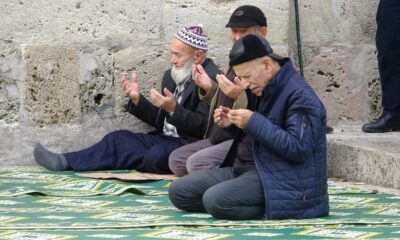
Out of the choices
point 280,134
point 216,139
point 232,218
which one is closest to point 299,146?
point 280,134

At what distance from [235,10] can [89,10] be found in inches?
47.9

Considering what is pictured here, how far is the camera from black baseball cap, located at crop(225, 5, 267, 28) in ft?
28.7

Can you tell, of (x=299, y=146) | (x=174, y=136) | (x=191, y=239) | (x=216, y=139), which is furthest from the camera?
(x=174, y=136)

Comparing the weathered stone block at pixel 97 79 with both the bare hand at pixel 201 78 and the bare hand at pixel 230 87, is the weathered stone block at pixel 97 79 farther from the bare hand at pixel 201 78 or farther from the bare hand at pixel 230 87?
the bare hand at pixel 230 87

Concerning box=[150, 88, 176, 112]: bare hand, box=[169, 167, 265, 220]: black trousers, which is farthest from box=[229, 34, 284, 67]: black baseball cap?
box=[150, 88, 176, 112]: bare hand

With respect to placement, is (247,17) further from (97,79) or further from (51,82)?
(51,82)

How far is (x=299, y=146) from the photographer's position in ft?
21.2

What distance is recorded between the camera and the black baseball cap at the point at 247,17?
8742 mm

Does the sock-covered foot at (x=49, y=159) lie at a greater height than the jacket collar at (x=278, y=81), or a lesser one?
lesser

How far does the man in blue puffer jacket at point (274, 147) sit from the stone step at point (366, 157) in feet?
4.55

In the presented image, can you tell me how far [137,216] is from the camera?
6.84 metres

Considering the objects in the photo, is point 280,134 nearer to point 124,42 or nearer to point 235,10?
point 235,10

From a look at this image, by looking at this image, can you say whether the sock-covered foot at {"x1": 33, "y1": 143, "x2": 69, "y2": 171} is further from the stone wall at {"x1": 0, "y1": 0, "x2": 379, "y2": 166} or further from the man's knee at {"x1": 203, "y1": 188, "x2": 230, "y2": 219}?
the man's knee at {"x1": 203, "y1": 188, "x2": 230, "y2": 219}

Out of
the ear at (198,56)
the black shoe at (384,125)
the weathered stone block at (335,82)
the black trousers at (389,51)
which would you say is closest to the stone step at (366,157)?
the black shoe at (384,125)
